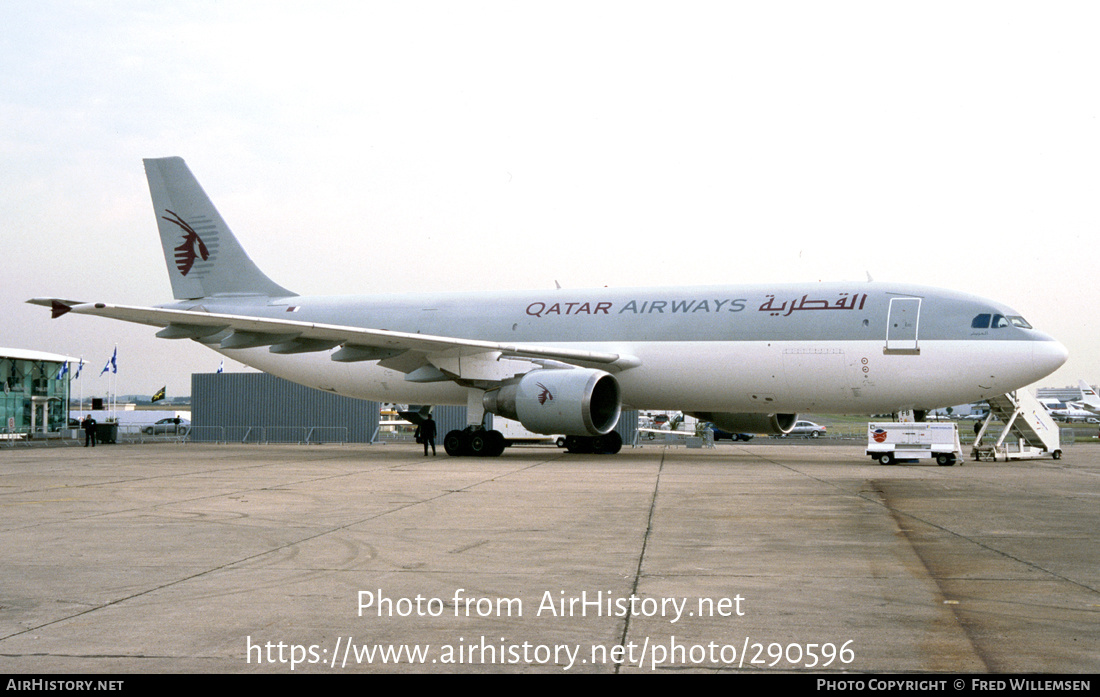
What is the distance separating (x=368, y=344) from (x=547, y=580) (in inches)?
591

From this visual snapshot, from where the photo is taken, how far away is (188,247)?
2627cm

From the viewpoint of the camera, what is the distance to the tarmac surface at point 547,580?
447 centimetres

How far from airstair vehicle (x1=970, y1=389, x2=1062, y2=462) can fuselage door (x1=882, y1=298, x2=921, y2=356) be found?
370cm

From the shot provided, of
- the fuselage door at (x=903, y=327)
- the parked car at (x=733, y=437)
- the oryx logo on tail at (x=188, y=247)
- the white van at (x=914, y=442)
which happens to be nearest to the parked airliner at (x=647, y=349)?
the fuselage door at (x=903, y=327)

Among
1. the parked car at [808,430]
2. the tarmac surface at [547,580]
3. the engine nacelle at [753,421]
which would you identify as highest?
the engine nacelle at [753,421]

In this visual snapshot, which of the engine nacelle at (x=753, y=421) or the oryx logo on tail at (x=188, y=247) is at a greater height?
the oryx logo on tail at (x=188, y=247)

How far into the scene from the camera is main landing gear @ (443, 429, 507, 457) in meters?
22.0

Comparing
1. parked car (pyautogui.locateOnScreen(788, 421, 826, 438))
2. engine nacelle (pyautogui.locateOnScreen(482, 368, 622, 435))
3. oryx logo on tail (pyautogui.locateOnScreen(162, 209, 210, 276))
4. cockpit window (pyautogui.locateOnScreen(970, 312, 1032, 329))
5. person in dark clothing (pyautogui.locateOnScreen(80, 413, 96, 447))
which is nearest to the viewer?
cockpit window (pyautogui.locateOnScreen(970, 312, 1032, 329))

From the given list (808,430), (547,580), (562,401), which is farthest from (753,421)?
(808,430)

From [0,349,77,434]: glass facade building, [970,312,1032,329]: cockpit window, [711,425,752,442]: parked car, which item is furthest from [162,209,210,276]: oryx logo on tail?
[711,425,752,442]: parked car

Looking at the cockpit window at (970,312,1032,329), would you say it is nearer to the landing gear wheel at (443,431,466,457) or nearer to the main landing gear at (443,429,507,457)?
the main landing gear at (443,429,507,457)

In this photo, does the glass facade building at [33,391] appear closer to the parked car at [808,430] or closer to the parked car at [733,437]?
the parked car at [733,437]

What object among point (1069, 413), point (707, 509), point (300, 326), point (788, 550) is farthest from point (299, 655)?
point (1069, 413)

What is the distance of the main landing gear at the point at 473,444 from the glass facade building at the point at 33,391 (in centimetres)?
2019
